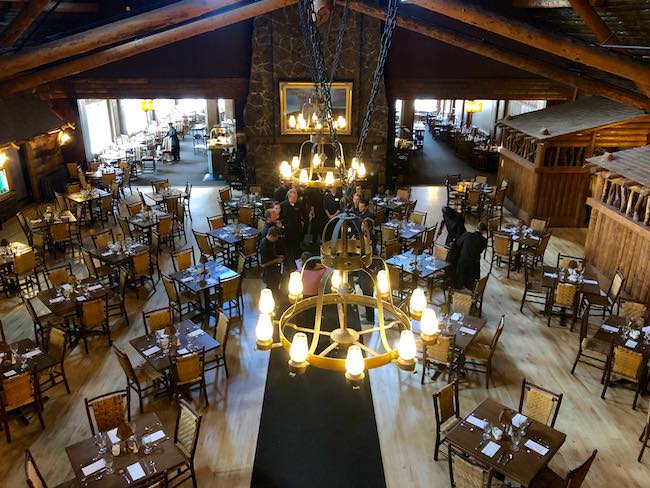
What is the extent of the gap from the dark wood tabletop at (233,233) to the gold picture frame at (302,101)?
15.4 ft

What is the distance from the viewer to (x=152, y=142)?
21031 millimetres

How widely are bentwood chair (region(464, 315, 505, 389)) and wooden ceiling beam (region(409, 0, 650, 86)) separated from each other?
408cm

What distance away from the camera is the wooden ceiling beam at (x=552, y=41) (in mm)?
7715

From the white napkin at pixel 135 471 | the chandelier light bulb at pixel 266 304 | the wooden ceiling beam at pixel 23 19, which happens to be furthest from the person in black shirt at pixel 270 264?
the wooden ceiling beam at pixel 23 19

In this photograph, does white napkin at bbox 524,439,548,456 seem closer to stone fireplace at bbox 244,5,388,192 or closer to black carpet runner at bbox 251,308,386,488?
black carpet runner at bbox 251,308,386,488

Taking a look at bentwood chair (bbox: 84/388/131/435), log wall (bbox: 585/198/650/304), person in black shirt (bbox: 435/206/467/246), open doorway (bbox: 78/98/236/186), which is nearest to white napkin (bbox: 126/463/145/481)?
bentwood chair (bbox: 84/388/131/435)

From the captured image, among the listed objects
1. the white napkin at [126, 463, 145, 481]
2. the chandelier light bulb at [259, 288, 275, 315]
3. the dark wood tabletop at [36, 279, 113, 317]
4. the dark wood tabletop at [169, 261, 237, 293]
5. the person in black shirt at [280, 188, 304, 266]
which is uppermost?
the chandelier light bulb at [259, 288, 275, 315]

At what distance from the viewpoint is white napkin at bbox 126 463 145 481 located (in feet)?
16.2

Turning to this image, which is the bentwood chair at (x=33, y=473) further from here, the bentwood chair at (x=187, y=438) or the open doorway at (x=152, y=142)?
the open doorway at (x=152, y=142)

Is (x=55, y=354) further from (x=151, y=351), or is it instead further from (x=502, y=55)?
(x=502, y=55)

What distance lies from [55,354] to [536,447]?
6011mm

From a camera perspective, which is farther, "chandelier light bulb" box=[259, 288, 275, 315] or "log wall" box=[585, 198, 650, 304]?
"log wall" box=[585, 198, 650, 304]

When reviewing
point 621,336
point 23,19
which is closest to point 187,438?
point 621,336

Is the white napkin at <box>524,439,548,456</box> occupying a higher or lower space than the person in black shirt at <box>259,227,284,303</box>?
lower
